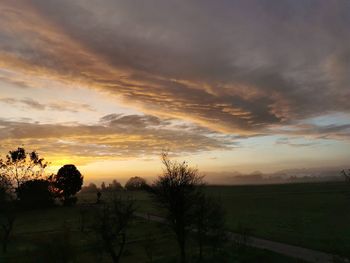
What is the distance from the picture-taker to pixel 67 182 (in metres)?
106

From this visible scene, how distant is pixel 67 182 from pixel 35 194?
1035 centimetres

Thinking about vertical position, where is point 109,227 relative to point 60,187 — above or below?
below

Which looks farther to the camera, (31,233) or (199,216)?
(31,233)

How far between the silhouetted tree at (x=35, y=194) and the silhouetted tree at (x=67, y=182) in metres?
3.33

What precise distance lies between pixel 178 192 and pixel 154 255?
11542mm

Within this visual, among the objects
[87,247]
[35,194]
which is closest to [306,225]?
[87,247]

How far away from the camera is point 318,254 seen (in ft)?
127

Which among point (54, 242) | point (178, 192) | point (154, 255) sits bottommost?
point (154, 255)

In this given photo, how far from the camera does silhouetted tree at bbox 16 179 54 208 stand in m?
95.3

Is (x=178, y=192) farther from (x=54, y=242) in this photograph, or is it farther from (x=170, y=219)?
(x=54, y=242)

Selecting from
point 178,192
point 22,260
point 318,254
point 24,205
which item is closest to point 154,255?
point 178,192

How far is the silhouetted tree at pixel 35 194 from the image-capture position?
313 feet

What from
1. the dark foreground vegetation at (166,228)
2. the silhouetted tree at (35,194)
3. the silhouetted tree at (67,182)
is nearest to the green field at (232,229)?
the dark foreground vegetation at (166,228)

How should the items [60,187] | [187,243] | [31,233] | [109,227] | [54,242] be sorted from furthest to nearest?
[60,187] → [31,233] → [187,243] → [109,227] → [54,242]
